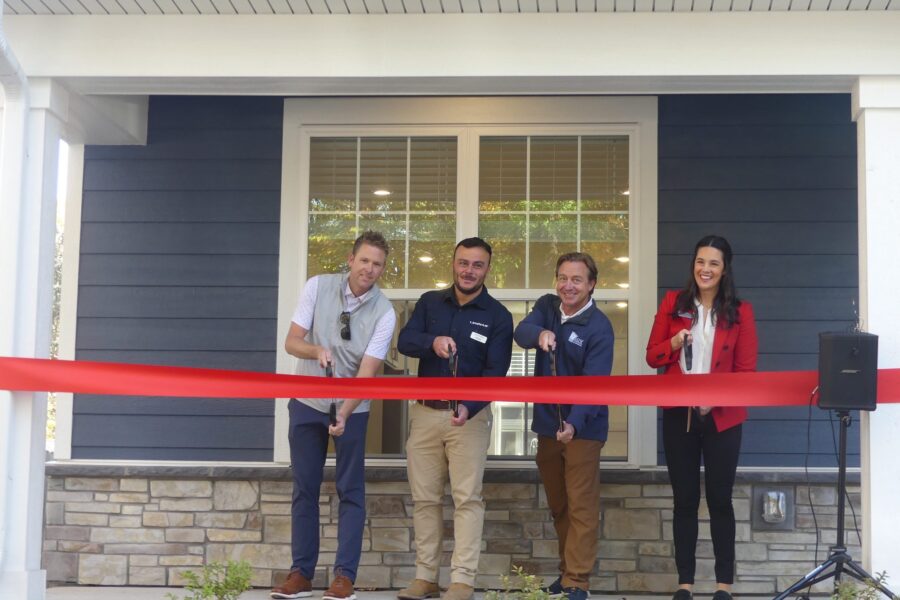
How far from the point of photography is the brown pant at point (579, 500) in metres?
4.69

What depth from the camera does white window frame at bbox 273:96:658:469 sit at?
19.2ft

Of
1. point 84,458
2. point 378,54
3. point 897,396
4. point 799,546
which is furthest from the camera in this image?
point 84,458

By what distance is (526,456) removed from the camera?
590cm

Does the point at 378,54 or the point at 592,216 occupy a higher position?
the point at 378,54

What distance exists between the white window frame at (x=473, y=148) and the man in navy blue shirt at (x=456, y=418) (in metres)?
0.90

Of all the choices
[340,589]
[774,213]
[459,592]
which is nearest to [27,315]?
[340,589]

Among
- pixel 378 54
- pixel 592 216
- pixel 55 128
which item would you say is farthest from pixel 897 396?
pixel 55 128

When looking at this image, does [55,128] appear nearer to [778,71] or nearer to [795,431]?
[778,71]

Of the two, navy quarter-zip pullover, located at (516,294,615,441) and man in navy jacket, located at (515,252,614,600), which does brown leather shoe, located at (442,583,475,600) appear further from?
navy quarter-zip pullover, located at (516,294,615,441)

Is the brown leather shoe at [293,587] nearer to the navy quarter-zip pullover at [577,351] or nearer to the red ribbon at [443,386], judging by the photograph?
the red ribbon at [443,386]

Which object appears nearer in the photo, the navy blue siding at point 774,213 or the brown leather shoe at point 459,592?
the brown leather shoe at point 459,592

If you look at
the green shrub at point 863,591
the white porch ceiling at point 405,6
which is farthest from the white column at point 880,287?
the white porch ceiling at point 405,6

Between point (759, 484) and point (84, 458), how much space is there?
3567 millimetres

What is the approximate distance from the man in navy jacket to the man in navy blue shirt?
8.1 inches
